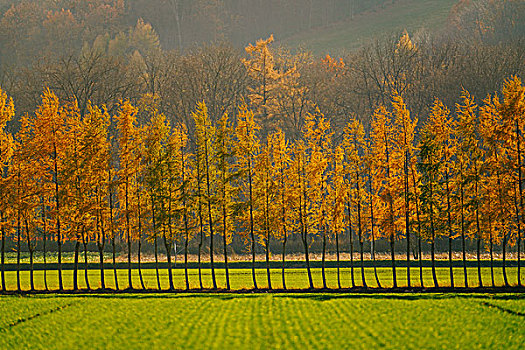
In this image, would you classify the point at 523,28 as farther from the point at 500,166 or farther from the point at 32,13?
the point at 32,13

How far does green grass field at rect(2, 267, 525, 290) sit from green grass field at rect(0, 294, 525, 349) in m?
9.60

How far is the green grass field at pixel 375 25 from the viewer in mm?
161375

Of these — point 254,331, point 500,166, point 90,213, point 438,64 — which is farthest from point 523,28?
point 254,331

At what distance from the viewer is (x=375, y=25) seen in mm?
172375

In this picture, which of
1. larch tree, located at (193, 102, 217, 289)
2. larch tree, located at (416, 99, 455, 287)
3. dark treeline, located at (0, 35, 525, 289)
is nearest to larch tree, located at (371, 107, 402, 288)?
dark treeline, located at (0, 35, 525, 289)

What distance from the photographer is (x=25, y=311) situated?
32438mm

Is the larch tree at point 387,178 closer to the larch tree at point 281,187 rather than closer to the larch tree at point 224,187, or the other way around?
the larch tree at point 281,187

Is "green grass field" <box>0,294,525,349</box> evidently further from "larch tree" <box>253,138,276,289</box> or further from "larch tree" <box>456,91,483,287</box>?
"larch tree" <box>253,138,276,289</box>

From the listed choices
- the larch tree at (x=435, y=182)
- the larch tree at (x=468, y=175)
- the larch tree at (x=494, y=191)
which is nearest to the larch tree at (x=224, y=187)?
the larch tree at (x=435, y=182)

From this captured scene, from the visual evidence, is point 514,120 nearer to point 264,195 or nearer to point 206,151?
point 264,195

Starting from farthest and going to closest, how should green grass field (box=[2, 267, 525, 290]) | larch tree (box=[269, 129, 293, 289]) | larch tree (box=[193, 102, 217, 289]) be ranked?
green grass field (box=[2, 267, 525, 290]) → larch tree (box=[193, 102, 217, 289]) → larch tree (box=[269, 129, 293, 289])

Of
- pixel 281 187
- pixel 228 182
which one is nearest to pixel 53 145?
pixel 228 182

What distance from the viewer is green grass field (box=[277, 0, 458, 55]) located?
16138cm

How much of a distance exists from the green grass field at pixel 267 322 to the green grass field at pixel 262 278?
378 inches
